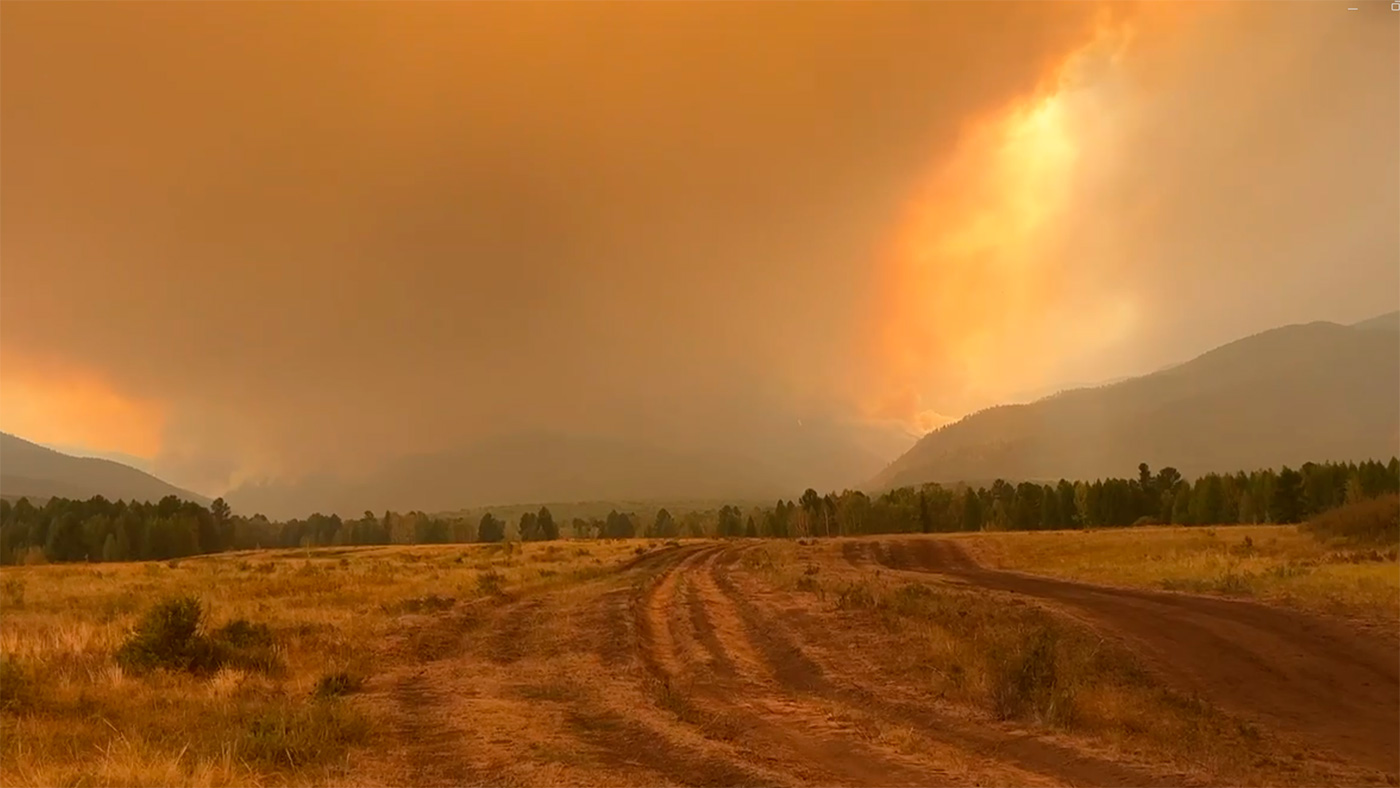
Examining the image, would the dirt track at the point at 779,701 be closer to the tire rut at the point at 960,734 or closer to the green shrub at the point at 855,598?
the tire rut at the point at 960,734

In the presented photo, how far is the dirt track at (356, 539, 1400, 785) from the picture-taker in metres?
9.93

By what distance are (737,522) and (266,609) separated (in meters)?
142

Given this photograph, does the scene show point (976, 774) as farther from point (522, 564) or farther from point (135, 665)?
point (522, 564)

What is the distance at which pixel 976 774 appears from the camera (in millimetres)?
9531

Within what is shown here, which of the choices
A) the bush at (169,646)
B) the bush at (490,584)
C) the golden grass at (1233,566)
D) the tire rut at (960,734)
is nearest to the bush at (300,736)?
the bush at (169,646)

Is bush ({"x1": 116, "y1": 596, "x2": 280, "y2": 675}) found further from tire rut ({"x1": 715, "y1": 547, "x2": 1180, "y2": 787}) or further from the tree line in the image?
the tree line

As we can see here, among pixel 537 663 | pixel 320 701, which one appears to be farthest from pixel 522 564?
pixel 320 701

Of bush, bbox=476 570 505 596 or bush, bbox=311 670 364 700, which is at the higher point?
bush, bbox=476 570 505 596

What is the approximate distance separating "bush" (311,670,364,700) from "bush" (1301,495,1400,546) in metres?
54.2

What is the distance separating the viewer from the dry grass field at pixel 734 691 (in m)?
10.0

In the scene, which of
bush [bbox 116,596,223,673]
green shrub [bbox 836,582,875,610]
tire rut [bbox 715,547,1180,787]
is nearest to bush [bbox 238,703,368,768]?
bush [bbox 116,596,223,673]

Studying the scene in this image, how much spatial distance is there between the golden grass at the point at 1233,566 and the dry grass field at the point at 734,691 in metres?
0.38

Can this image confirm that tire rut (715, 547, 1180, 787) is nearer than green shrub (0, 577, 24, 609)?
Yes

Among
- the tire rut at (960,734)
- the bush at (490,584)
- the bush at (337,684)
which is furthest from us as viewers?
the bush at (490,584)
